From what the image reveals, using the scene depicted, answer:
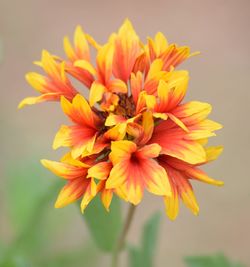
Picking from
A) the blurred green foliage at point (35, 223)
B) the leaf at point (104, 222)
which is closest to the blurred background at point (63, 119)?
the blurred green foliage at point (35, 223)

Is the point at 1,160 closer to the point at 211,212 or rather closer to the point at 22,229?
the point at 22,229

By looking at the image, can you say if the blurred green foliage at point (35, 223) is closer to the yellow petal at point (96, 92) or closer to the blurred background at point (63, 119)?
the blurred background at point (63, 119)

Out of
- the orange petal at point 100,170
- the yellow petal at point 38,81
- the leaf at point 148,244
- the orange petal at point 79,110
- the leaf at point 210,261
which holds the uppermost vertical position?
the yellow petal at point 38,81

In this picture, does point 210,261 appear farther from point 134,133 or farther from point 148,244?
point 134,133

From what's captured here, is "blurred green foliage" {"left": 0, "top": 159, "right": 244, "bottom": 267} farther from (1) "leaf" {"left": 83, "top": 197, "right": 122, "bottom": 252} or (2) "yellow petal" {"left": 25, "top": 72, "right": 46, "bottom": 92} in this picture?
(2) "yellow petal" {"left": 25, "top": 72, "right": 46, "bottom": 92}

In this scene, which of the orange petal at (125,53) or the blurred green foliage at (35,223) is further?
the blurred green foliage at (35,223)

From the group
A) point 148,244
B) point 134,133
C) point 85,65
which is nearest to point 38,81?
point 85,65
